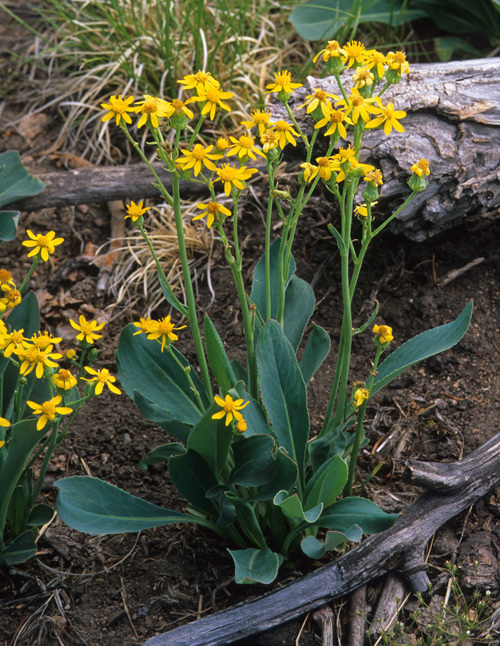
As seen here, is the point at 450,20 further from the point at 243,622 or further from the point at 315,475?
the point at 243,622

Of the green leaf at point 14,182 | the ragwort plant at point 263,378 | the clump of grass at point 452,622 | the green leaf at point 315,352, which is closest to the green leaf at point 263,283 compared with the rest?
the ragwort plant at point 263,378

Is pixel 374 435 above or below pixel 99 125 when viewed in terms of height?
below

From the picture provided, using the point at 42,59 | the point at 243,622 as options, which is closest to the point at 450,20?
the point at 42,59

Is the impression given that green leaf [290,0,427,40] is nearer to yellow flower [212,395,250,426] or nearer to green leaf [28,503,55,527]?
yellow flower [212,395,250,426]

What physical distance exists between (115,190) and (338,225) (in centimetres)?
91

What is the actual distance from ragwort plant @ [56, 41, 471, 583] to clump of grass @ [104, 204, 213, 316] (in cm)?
86

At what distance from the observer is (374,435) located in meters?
2.22

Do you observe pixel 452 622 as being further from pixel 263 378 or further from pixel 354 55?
pixel 354 55

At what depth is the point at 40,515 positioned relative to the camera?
1.83 meters

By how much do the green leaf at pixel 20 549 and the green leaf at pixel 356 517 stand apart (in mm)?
748

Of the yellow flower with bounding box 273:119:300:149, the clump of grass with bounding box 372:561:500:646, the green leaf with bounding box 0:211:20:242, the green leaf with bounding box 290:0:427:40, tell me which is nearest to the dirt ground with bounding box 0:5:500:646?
the clump of grass with bounding box 372:561:500:646

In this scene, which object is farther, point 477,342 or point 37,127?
point 37,127

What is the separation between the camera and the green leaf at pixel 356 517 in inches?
63.6

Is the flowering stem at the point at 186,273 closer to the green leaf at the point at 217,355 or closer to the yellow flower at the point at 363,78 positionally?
the green leaf at the point at 217,355
